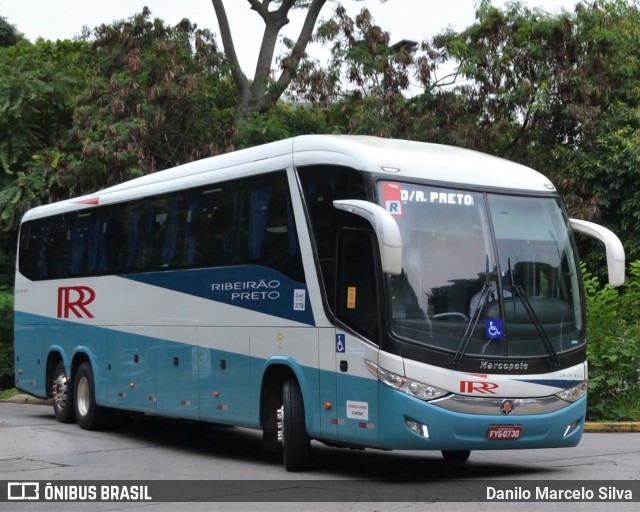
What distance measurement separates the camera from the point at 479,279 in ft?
38.9

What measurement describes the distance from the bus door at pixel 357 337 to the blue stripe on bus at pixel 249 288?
0.69 meters

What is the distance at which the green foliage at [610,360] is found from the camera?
61.8 ft

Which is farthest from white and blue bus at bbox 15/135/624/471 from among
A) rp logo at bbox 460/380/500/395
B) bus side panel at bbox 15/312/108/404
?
bus side panel at bbox 15/312/108/404

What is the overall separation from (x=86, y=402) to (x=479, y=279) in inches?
367

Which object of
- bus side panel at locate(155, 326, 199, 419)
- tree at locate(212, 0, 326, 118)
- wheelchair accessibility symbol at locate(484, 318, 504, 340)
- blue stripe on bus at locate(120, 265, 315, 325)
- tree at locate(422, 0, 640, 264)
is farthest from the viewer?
tree at locate(212, 0, 326, 118)

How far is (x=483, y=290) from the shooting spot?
38.8 feet

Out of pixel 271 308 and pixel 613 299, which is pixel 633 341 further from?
pixel 271 308

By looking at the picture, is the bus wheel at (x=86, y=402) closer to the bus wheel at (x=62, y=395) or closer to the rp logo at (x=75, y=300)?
the bus wheel at (x=62, y=395)

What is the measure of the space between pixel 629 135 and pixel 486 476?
17.3m

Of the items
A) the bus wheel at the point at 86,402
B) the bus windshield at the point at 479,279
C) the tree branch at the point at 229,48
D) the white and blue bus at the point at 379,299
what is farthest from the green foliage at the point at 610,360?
the tree branch at the point at 229,48

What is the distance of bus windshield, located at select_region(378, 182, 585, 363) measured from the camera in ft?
38.3

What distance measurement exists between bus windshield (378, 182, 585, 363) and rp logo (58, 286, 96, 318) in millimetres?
8157

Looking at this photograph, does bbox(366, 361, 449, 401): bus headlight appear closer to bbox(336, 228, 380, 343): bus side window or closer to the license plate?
bbox(336, 228, 380, 343): bus side window

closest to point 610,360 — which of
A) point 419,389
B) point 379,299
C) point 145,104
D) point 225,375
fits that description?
point 225,375
